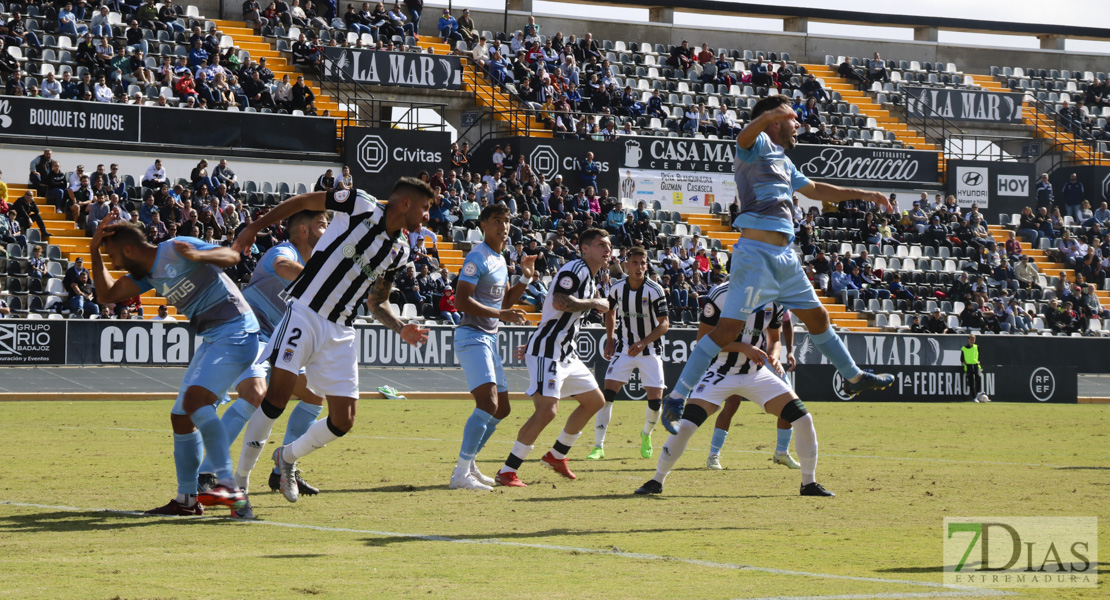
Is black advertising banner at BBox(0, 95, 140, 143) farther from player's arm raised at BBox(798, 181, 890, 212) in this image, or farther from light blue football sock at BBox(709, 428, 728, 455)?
player's arm raised at BBox(798, 181, 890, 212)

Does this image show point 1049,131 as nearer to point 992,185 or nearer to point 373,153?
point 992,185

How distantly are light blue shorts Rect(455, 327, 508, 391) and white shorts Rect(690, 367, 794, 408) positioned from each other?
1773 millimetres

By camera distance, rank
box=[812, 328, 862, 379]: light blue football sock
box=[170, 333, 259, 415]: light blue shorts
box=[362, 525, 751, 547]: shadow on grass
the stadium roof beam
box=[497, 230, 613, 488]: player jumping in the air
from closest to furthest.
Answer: box=[362, 525, 751, 547]: shadow on grass
box=[170, 333, 259, 415]: light blue shorts
box=[812, 328, 862, 379]: light blue football sock
box=[497, 230, 613, 488]: player jumping in the air
the stadium roof beam

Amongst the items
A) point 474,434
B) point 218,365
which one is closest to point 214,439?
point 218,365

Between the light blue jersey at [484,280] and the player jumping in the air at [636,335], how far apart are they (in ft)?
11.8

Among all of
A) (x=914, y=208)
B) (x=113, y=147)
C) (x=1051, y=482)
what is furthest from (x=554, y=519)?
(x=914, y=208)

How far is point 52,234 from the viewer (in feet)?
103

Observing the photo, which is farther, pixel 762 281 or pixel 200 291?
pixel 762 281

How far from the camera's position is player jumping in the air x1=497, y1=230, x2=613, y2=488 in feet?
40.0

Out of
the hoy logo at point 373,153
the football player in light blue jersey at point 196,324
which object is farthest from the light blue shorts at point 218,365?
the hoy logo at point 373,153

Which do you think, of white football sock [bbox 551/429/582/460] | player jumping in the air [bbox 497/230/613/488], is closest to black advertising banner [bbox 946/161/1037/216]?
player jumping in the air [bbox 497/230/613/488]

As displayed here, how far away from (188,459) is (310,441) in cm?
101

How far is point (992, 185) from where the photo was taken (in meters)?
48.0

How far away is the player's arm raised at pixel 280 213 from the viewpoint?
895 cm
